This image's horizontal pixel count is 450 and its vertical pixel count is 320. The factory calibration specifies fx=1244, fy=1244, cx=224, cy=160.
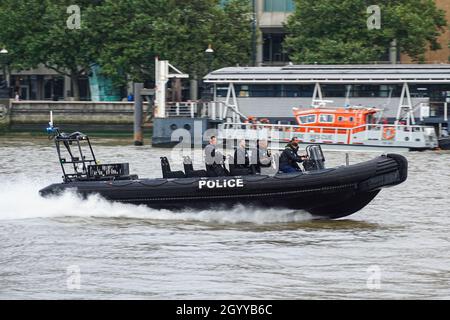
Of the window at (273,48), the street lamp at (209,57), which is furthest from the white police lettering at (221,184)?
the window at (273,48)

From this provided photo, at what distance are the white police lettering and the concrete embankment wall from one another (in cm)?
4340

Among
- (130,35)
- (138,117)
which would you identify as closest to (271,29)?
(130,35)

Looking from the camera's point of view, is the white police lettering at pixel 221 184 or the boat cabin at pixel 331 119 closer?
the white police lettering at pixel 221 184

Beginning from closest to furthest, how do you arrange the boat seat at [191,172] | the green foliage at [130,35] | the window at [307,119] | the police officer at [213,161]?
the police officer at [213,161], the boat seat at [191,172], the window at [307,119], the green foliage at [130,35]

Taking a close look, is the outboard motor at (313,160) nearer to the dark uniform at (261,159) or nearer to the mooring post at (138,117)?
the dark uniform at (261,159)

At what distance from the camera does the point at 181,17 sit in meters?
71.1

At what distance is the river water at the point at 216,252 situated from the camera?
62.5 ft

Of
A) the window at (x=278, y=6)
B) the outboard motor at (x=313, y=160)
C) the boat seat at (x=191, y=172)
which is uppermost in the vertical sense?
the window at (x=278, y=6)

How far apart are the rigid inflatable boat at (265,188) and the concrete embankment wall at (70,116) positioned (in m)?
42.8

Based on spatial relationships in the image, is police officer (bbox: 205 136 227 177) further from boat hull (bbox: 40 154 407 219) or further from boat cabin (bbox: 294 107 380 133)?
boat cabin (bbox: 294 107 380 133)

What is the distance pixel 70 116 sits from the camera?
69.6 metres

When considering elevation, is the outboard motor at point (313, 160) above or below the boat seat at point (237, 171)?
above

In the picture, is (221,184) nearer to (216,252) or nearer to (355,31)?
(216,252)

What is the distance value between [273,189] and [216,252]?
341cm
